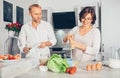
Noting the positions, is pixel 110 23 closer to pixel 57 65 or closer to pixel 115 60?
pixel 115 60

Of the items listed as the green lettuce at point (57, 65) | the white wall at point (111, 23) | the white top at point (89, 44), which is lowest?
the green lettuce at point (57, 65)

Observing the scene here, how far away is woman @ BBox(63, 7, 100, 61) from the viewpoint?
6.43ft

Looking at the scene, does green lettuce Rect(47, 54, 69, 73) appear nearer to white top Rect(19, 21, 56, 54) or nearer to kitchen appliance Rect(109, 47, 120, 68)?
kitchen appliance Rect(109, 47, 120, 68)

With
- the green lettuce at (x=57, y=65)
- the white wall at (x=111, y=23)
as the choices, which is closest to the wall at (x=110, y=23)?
the white wall at (x=111, y=23)

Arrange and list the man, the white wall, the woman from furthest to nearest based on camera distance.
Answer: the white wall
the man
the woman

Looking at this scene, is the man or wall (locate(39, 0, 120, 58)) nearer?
the man

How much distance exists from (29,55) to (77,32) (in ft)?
1.64

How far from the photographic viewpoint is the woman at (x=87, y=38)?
196 centimetres

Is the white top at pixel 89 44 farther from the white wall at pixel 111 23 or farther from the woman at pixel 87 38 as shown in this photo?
the white wall at pixel 111 23

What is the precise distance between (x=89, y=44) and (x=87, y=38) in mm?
59

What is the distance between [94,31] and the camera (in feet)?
6.71

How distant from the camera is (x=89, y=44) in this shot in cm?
205

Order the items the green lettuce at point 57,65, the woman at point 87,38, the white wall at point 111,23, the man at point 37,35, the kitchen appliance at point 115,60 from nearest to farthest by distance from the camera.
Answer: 1. the green lettuce at point 57,65
2. the kitchen appliance at point 115,60
3. the woman at point 87,38
4. the man at point 37,35
5. the white wall at point 111,23

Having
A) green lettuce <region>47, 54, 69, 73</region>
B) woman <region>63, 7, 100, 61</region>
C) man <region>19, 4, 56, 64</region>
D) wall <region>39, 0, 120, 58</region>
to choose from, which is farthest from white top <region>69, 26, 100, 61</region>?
wall <region>39, 0, 120, 58</region>
